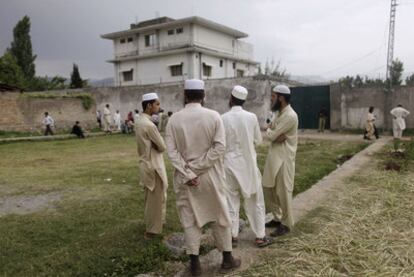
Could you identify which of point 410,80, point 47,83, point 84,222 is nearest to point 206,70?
point 47,83

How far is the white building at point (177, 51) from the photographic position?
1341 inches

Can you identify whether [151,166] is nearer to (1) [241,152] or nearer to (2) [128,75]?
(1) [241,152]

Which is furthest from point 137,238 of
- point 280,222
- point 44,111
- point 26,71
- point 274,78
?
point 26,71

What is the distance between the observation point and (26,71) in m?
41.6

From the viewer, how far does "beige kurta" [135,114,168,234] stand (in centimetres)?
446

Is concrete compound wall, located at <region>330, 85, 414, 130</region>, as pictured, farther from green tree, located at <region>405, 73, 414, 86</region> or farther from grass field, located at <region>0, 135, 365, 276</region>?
grass field, located at <region>0, 135, 365, 276</region>

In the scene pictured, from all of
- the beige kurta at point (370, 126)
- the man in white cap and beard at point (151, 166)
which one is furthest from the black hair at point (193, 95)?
the beige kurta at point (370, 126)

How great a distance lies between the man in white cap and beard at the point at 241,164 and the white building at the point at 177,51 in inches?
1178

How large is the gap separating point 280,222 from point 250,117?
1.35 m

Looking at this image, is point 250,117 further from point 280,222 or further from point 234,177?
point 280,222

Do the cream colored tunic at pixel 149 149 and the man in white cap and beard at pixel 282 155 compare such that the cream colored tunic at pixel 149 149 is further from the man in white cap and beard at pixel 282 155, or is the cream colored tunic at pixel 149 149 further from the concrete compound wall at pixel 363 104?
the concrete compound wall at pixel 363 104

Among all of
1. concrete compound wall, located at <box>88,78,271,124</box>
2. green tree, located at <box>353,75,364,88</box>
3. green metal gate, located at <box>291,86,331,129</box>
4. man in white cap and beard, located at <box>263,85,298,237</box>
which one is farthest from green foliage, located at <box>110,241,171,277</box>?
green tree, located at <box>353,75,364,88</box>

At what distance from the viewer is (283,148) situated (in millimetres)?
4375

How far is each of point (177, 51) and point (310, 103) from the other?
54.6 feet
